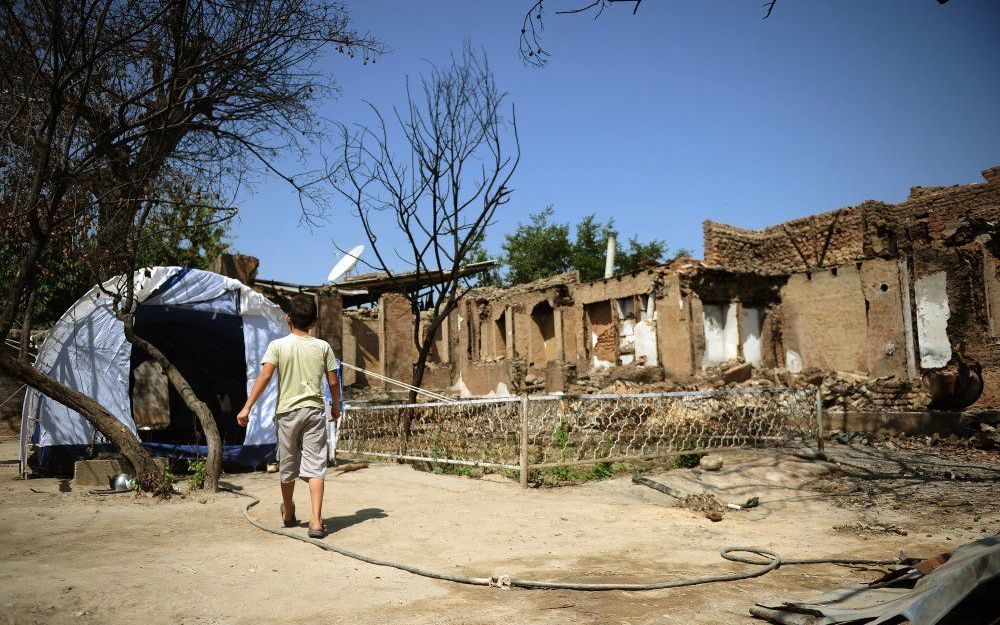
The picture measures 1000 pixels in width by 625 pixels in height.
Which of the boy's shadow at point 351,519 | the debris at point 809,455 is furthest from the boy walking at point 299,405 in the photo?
the debris at point 809,455

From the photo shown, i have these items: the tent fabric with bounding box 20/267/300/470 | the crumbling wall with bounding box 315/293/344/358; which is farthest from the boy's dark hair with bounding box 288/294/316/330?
the crumbling wall with bounding box 315/293/344/358

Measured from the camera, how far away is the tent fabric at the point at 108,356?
823 centimetres

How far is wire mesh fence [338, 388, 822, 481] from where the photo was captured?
7.76 m

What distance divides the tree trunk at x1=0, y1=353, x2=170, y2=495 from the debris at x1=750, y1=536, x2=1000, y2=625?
220 inches

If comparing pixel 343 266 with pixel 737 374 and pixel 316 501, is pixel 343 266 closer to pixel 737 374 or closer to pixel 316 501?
pixel 737 374

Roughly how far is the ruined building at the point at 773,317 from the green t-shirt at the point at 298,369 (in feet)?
44.7

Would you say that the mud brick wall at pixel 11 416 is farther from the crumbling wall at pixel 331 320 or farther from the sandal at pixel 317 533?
the sandal at pixel 317 533

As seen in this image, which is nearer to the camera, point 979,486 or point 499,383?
point 979,486

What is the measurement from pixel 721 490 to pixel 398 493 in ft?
10.7

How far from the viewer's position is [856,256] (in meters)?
21.6

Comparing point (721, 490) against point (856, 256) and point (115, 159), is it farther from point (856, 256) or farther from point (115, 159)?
point (856, 256)

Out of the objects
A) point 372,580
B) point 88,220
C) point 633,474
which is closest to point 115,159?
point 88,220

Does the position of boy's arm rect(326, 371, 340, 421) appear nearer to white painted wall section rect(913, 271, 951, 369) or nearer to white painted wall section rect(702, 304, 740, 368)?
white painted wall section rect(702, 304, 740, 368)

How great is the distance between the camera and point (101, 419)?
6.54 metres
